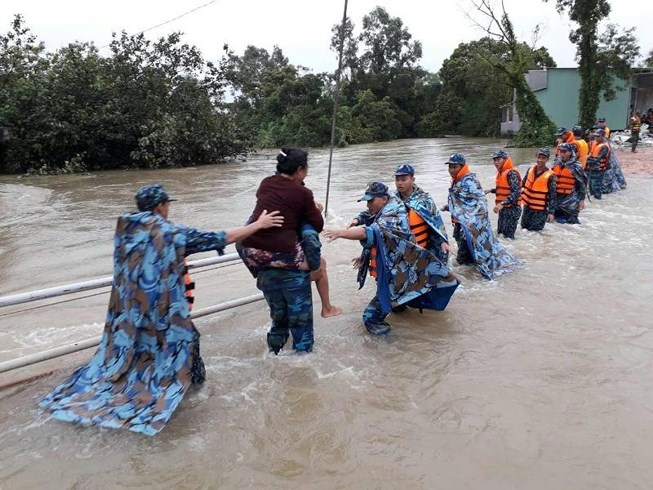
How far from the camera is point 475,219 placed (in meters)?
6.79

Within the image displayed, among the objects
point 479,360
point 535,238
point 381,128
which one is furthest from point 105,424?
point 381,128

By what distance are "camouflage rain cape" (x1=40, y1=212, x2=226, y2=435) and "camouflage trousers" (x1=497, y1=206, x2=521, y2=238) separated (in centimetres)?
596

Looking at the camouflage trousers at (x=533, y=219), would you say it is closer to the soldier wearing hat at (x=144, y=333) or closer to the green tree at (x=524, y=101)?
the soldier wearing hat at (x=144, y=333)

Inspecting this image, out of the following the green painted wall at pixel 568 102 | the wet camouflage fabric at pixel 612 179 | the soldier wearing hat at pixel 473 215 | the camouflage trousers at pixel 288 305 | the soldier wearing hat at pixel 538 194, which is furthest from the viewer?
the green painted wall at pixel 568 102

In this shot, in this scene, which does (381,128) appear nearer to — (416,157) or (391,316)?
(416,157)

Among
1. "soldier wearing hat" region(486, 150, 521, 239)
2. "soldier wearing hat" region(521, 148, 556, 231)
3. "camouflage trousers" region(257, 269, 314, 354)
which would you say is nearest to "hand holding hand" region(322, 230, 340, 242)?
"camouflage trousers" region(257, 269, 314, 354)

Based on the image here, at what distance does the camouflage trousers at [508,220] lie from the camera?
830 cm

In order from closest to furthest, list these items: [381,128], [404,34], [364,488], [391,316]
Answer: [364,488], [391,316], [381,128], [404,34]

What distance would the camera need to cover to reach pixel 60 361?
4.62 meters

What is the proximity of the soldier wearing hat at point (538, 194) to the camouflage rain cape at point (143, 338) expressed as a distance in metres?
6.47

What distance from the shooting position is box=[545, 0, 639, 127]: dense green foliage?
2738cm

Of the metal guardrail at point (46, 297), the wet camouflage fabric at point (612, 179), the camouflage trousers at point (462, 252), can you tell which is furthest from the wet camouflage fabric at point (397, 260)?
the wet camouflage fabric at point (612, 179)

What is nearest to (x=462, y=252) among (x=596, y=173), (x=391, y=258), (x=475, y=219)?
(x=475, y=219)

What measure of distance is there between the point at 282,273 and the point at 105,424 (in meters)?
1.51
